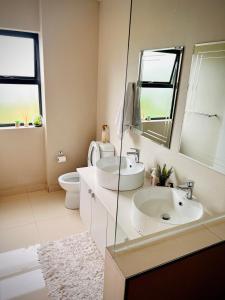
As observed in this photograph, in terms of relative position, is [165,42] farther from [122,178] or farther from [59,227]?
[59,227]

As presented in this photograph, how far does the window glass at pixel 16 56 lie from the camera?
118 inches

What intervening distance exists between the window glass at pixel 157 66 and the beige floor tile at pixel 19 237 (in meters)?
2.08

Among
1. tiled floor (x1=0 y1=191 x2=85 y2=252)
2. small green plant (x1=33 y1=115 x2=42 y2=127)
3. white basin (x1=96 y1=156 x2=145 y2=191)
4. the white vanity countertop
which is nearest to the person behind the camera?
the white vanity countertop

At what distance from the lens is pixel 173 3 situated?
1.90m

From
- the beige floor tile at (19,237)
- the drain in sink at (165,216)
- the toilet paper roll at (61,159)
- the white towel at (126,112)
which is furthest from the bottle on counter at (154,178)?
the toilet paper roll at (61,159)

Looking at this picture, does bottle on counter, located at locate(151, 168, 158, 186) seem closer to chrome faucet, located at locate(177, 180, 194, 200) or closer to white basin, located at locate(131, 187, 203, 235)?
white basin, located at locate(131, 187, 203, 235)

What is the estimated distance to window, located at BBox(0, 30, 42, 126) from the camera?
3.03m

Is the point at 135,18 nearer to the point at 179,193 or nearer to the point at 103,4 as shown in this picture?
the point at 103,4

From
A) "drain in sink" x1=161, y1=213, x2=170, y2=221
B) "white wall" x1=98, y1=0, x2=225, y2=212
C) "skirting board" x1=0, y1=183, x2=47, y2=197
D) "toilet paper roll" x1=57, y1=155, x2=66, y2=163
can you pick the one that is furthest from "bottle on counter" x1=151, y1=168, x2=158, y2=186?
"skirting board" x1=0, y1=183, x2=47, y2=197

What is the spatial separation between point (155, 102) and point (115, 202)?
3.42ft

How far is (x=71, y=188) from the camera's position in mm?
2965

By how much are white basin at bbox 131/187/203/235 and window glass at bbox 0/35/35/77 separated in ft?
7.94

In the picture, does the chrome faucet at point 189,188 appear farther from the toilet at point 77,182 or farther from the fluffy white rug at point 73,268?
the toilet at point 77,182

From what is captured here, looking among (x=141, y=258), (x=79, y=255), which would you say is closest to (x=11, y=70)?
(x=79, y=255)
